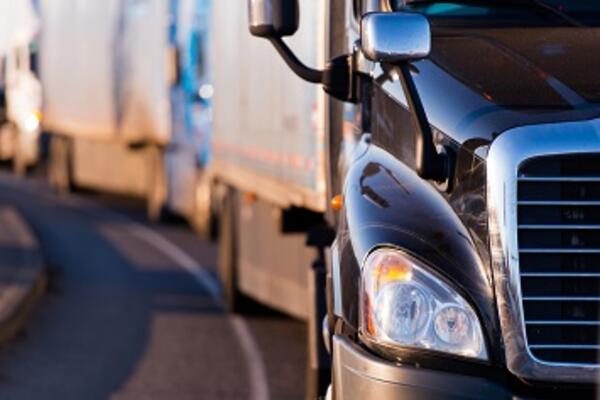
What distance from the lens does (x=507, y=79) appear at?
6.72 m

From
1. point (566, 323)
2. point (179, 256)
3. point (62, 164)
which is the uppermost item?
point (566, 323)

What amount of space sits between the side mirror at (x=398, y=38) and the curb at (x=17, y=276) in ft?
25.5

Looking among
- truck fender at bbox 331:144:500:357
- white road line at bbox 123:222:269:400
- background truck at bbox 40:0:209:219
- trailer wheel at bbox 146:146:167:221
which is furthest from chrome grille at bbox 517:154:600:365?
trailer wheel at bbox 146:146:167:221

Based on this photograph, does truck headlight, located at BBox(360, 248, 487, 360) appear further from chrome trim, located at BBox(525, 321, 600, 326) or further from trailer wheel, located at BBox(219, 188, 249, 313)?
trailer wheel, located at BBox(219, 188, 249, 313)

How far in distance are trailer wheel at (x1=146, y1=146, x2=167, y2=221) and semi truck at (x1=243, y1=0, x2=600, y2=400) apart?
19.0m

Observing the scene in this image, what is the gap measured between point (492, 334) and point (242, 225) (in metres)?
9.06

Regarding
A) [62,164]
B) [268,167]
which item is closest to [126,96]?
[62,164]

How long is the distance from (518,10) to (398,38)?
0.94 metres

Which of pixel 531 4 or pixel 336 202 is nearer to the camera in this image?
pixel 531 4

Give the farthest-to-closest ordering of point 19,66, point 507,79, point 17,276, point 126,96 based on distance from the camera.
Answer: point 19,66
point 126,96
point 17,276
point 507,79

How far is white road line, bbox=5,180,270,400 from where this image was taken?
492 inches

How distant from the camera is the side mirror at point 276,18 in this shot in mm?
7707

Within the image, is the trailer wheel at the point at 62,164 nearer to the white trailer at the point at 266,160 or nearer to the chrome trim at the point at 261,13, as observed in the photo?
the white trailer at the point at 266,160

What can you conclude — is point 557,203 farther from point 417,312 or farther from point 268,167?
point 268,167
